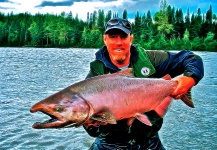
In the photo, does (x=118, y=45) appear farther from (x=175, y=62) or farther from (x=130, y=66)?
(x=175, y=62)

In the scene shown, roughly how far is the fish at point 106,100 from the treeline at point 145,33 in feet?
207

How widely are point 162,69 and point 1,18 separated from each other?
460 feet

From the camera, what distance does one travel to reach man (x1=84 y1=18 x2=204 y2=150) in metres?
3.52

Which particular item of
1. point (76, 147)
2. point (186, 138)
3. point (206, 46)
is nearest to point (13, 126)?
point (76, 147)

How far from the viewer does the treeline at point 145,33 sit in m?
72.5

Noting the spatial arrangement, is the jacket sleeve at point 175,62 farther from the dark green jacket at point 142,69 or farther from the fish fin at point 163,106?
the fish fin at point 163,106

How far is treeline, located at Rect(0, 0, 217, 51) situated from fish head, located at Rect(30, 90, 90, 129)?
2509 inches

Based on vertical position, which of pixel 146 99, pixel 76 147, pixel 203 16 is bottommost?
pixel 76 147

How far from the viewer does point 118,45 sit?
352cm

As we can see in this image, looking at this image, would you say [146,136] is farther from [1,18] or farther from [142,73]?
[1,18]

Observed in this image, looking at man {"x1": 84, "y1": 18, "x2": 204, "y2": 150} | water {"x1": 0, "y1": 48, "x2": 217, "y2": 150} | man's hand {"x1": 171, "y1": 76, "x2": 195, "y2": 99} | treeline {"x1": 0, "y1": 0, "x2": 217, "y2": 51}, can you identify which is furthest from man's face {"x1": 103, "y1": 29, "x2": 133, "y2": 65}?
treeline {"x1": 0, "y1": 0, "x2": 217, "y2": 51}

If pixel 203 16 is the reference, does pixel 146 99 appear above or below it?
below

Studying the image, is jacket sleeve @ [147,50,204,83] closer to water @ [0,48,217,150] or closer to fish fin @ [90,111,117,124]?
fish fin @ [90,111,117,124]

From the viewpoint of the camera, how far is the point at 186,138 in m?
7.22
